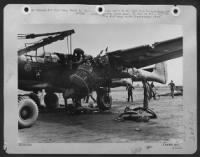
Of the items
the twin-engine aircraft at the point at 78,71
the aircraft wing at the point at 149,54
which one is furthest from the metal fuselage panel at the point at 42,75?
the aircraft wing at the point at 149,54

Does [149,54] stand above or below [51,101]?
above

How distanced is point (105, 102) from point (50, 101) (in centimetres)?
14

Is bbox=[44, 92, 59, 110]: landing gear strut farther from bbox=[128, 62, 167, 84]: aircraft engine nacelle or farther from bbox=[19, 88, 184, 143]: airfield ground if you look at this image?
bbox=[128, 62, 167, 84]: aircraft engine nacelle

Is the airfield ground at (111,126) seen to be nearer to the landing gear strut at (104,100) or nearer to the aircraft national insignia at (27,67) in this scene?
the landing gear strut at (104,100)

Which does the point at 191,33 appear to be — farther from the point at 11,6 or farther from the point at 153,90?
the point at 11,6

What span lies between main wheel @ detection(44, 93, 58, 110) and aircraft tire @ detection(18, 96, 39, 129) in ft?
0.10

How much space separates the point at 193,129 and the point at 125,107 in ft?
0.62

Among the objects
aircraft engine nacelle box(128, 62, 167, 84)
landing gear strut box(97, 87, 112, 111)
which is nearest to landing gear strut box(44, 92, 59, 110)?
landing gear strut box(97, 87, 112, 111)

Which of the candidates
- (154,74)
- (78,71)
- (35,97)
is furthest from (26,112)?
(154,74)

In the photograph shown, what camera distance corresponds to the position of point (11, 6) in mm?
778

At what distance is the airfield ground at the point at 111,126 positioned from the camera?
77 centimetres

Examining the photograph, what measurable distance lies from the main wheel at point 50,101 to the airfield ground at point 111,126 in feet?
0.06

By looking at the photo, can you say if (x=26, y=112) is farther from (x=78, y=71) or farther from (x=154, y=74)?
(x=154, y=74)

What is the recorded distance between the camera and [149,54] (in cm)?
79
